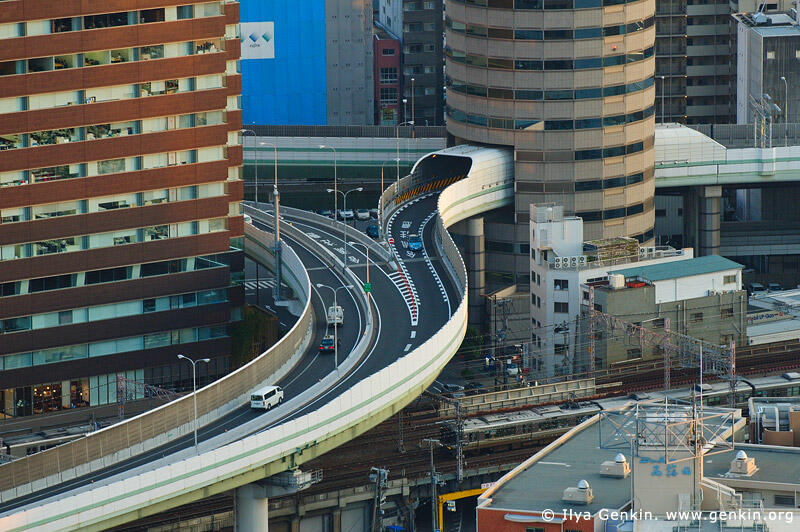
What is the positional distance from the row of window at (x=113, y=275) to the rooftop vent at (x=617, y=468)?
63.3 metres

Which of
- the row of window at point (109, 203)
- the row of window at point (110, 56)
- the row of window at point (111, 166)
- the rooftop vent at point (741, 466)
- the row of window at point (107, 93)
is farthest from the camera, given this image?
the row of window at point (109, 203)

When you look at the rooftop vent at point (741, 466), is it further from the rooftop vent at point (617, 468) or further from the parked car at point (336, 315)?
the parked car at point (336, 315)

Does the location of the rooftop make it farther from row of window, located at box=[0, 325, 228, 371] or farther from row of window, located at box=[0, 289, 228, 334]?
row of window, located at box=[0, 289, 228, 334]

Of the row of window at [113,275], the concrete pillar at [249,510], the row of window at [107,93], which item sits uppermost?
the row of window at [107,93]

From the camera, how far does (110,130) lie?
188 metres

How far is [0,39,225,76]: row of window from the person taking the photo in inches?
7151

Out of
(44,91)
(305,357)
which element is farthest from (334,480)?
(44,91)

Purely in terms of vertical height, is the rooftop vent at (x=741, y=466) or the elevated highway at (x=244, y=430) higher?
the rooftop vent at (x=741, y=466)

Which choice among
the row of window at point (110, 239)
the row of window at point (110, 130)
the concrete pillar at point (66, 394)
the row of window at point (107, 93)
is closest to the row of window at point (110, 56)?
the row of window at point (107, 93)

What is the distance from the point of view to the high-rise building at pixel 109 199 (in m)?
Result: 183

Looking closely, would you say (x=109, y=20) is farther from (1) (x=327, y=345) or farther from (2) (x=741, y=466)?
(2) (x=741, y=466)

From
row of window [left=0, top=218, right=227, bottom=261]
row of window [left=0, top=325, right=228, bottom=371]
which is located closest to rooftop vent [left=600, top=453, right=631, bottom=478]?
→ row of window [left=0, top=325, right=228, bottom=371]

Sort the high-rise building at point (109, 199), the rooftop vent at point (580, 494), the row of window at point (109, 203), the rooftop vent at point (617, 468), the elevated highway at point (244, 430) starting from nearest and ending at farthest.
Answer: the rooftop vent at point (580, 494) → the rooftop vent at point (617, 468) → the elevated highway at point (244, 430) → the high-rise building at point (109, 199) → the row of window at point (109, 203)

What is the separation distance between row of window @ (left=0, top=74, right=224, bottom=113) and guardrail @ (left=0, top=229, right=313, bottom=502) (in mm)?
28327
